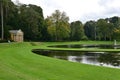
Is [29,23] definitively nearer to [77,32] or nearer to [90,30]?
[77,32]

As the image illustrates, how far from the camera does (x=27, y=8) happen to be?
108000 mm

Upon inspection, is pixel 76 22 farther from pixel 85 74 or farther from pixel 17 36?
pixel 85 74

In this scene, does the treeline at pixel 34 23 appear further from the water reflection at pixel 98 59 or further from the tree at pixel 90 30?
the water reflection at pixel 98 59

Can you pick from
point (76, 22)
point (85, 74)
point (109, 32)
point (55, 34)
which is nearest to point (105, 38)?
point (109, 32)

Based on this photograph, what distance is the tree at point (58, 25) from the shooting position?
111 m

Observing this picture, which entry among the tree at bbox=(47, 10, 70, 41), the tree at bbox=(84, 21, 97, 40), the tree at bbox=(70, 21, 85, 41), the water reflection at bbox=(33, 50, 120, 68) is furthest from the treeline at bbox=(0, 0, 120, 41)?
the water reflection at bbox=(33, 50, 120, 68)

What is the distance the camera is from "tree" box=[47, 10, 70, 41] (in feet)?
363

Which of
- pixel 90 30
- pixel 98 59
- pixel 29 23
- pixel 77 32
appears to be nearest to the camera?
pixel 98 59

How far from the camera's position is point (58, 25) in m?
112

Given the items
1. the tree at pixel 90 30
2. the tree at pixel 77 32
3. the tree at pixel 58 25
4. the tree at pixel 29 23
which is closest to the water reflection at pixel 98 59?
the tree at pixel 29 23

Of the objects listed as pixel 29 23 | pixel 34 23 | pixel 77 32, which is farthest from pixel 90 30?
pixel 29 23

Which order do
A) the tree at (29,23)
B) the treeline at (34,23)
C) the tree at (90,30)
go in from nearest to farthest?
the treeline at (34,23) → the tree at (29,23) → the tree at (90,30)

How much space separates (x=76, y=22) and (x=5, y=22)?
5256 cm

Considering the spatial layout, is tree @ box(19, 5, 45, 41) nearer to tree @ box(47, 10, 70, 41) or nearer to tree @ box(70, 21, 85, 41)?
tree @ box(47, 10, 70, 41)
